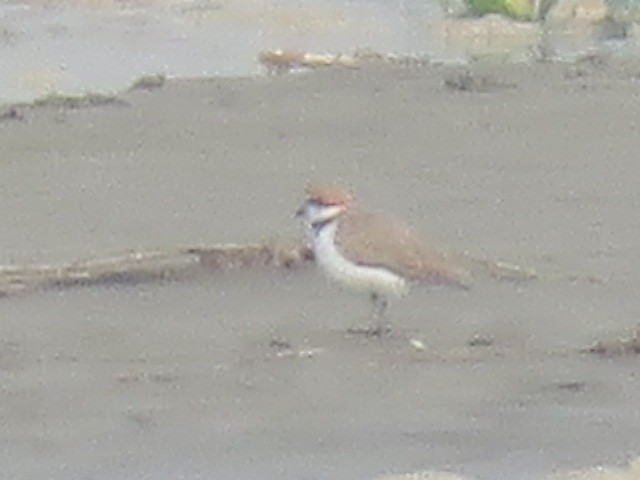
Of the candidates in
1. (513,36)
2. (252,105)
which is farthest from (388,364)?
(513,36)

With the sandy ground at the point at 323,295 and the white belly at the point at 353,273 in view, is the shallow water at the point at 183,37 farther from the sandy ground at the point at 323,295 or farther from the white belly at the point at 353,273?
the white belly at the point at 353,273

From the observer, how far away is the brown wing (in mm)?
9836

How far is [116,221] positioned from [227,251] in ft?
3.15

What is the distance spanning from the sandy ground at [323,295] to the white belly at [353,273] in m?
0.20

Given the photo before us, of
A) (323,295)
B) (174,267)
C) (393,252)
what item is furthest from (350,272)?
(174,267)

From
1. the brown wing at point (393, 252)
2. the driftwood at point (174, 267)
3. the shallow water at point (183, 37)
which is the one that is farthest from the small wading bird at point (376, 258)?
the shallow water at point (183, 37)

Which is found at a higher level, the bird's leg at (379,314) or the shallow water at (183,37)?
the shallow water at (183,37)

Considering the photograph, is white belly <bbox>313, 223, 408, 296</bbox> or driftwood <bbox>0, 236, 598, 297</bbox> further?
driftwood <bbox>0, 236, 598, 297</bbox>

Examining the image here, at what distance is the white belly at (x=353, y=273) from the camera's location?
388 inches

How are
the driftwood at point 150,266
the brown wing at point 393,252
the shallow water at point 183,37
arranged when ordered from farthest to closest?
the shallow water at point 183,37 < the driftwood at point 150,266 < the brown wing at point 393,252

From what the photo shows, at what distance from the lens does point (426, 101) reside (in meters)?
14.1

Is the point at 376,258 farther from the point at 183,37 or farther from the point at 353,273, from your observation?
the point at 183,37

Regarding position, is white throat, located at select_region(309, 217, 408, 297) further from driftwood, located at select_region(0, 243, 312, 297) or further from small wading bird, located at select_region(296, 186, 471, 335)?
driftwood, located at select_region(0, 243, 312, 297)

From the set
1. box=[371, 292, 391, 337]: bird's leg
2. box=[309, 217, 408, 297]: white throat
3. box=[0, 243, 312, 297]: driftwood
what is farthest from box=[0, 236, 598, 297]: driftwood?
box=[309, 217, 408, 297]: white throat
